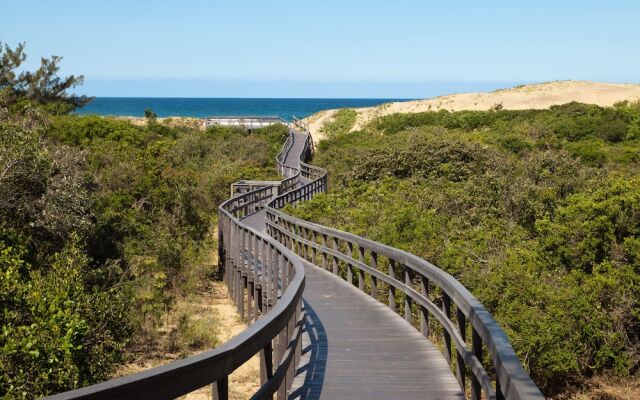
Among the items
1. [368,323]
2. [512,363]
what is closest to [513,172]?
[368,323]

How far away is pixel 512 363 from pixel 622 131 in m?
44.8

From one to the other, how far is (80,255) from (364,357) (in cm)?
Answer: 760

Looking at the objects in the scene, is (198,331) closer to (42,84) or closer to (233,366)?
(233,366)

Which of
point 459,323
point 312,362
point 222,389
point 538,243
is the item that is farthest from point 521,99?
point 222,389

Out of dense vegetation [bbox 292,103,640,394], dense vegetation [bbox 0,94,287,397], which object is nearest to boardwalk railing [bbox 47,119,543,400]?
dense vegetation [bbox 292,103,640,394]

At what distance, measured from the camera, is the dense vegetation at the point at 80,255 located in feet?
31.8

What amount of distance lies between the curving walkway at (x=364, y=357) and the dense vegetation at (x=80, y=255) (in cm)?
333

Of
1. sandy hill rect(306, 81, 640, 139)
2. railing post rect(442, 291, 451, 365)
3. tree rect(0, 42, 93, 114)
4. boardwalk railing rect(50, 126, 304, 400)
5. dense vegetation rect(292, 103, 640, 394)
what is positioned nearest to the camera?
boardwalk railing rect(50, 126, 304, 400)

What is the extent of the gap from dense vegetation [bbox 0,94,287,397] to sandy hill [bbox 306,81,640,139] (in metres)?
52.4

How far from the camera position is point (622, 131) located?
45281 millimetres

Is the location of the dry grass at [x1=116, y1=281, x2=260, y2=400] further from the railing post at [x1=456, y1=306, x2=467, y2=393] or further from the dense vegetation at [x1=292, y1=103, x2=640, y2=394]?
the railing post at [x1=456, y1=306, x2=467, y2=393]

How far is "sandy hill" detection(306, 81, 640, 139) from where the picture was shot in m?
76.7

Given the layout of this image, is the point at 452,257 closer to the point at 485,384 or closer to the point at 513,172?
the point at 485,384

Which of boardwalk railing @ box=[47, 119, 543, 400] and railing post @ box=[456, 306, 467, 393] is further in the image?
railing post @ box=[456, 306, 467, 393]
